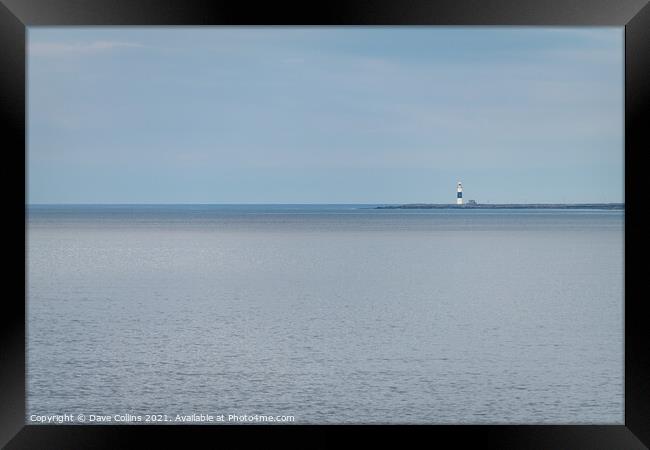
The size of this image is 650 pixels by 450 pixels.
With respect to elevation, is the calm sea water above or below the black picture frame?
below

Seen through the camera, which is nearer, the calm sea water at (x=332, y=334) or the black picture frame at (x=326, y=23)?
the black picture frame at (x=326, y=23)

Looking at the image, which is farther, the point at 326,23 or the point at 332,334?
the point at 332,334

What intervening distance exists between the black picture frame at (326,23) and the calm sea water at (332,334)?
1.68m

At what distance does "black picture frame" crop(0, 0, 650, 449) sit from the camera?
2270 millimetres

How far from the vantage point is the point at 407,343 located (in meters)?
7.71

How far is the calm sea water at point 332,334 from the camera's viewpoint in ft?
18.2

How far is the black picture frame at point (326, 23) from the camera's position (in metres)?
2.27

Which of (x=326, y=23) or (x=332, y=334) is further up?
(x=326, y=23)

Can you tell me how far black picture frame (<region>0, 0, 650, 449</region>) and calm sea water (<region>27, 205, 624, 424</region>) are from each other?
1.68 metres

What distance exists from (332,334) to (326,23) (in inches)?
250

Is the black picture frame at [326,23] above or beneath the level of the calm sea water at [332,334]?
above

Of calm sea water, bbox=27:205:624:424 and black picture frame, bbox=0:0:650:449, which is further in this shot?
calm sea water, bbox=27:205:624:424

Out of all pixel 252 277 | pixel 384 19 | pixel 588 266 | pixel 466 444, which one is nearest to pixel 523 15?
pixel 384 19

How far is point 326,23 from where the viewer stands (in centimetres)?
235
